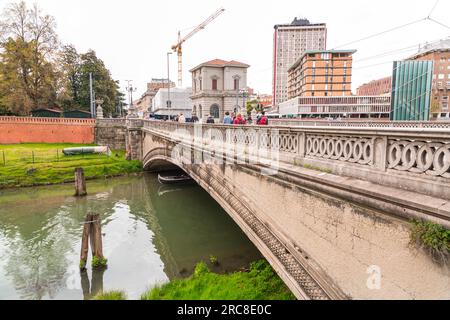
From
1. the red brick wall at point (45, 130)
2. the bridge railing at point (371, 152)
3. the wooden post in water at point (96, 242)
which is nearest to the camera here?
the bridge railing at point (371, 152)

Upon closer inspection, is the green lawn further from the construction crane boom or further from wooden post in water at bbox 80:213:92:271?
the construction crane boom

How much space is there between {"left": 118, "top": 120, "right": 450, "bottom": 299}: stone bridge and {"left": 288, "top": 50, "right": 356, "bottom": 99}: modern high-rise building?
Result: 2485 inches

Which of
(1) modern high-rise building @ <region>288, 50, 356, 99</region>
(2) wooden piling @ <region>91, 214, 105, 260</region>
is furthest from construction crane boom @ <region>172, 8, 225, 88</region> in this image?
(2) wooden piling @ <region>91, 214, 105, 260</region>

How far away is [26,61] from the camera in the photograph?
114 ft

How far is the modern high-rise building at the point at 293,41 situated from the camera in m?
115

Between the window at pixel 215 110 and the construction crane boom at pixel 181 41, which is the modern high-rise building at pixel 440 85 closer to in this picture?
the window at pixel 215 110

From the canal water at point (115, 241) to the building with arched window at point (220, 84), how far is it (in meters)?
34.1

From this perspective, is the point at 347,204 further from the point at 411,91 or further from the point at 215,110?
the point at 215,110

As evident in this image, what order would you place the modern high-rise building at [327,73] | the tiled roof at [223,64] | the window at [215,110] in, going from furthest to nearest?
the modern high-rise building at [327,73] → the window at [215,110] → the tiled roof at [223,64]

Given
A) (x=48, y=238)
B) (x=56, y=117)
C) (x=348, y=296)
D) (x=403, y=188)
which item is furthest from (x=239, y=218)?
(x=56, y=117)

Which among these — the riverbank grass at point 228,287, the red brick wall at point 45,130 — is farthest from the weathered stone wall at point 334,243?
the red brick wall at point 45,130

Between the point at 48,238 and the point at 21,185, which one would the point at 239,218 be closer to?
the point at 48,238

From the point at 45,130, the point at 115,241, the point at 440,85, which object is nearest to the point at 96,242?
the point at 115,241

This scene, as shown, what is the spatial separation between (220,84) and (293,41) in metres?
81.3
